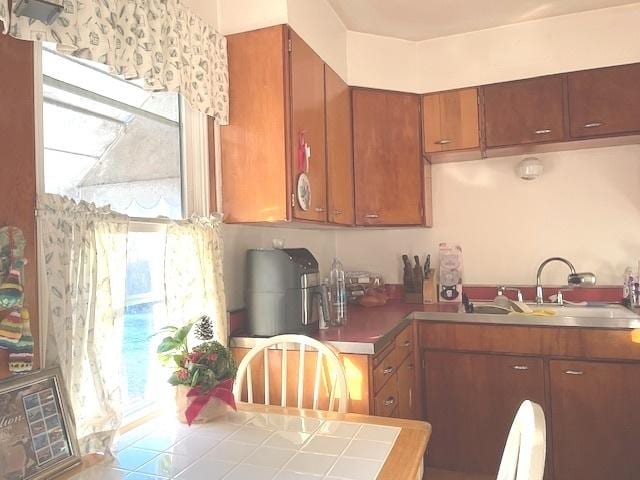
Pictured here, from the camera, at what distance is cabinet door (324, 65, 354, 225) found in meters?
2.37

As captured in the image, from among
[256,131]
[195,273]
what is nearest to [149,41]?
[256,131]

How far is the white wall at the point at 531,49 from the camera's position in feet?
8.34

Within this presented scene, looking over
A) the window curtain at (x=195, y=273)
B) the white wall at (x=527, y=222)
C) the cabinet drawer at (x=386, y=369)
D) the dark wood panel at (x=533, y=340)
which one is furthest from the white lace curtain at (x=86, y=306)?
the white wall at (x=527, y=222)

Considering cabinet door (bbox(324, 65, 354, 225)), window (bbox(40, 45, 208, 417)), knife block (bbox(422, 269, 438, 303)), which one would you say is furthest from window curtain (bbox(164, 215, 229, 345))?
knife block (bbox(422, 269, 438, 303))

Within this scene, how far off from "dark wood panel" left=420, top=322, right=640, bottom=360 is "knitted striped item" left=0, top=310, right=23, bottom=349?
195 centimetres

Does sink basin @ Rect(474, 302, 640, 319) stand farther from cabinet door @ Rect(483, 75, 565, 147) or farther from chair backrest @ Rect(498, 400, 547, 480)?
chair backrest @ Rect(498, 400, 547, 480)

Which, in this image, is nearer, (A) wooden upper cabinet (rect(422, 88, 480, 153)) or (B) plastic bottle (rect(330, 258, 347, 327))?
(B) plastic bottle (rect(330, 258, 347, 327))

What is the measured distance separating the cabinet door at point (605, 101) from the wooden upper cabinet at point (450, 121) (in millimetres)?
506

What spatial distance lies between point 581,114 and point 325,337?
185 centimetres

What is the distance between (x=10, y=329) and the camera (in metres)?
1.09

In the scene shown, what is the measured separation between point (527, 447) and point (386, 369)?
3.78 ft

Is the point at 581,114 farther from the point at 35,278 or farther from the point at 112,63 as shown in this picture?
the point at 35,278

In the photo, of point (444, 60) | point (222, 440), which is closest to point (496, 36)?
point (444, 60)

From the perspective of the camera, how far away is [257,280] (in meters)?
2.00
